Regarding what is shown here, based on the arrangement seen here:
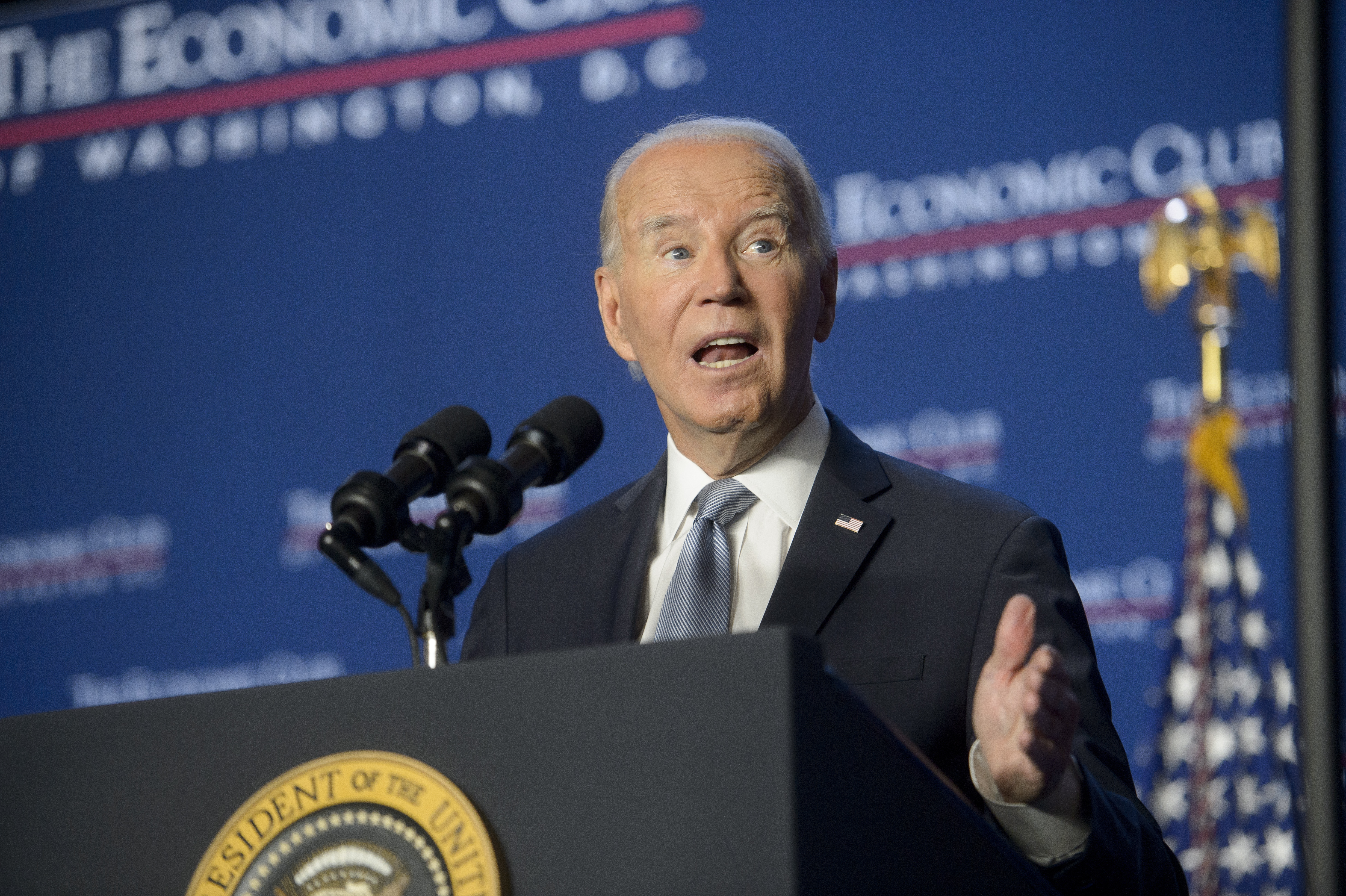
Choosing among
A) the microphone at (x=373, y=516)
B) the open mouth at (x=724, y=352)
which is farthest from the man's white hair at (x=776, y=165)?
the microphone at (x=373, y=516)

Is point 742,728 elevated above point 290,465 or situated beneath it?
situated beneath

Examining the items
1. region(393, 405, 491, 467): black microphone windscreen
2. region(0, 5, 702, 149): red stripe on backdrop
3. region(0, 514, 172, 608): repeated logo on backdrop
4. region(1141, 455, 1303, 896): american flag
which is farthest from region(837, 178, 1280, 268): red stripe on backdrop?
region(0, 514, 172, 608): repeated logo on backdrop

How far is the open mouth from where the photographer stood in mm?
1962

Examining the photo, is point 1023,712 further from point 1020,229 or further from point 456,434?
point 1020,229

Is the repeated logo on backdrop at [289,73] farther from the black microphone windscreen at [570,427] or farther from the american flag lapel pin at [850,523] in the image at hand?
the black microphone windscreen at [570,427]

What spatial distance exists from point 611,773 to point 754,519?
98cm

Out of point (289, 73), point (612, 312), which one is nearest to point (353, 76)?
point (289, 73)

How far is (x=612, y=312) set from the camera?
2.22 m

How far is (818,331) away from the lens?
6.97 ft

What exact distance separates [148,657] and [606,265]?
224 cm

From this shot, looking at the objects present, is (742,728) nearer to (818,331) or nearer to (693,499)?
(693,499)

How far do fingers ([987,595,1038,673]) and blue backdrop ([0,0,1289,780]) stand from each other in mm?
1889

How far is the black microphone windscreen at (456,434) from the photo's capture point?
1577mm

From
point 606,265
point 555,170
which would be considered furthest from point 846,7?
point 606,265
